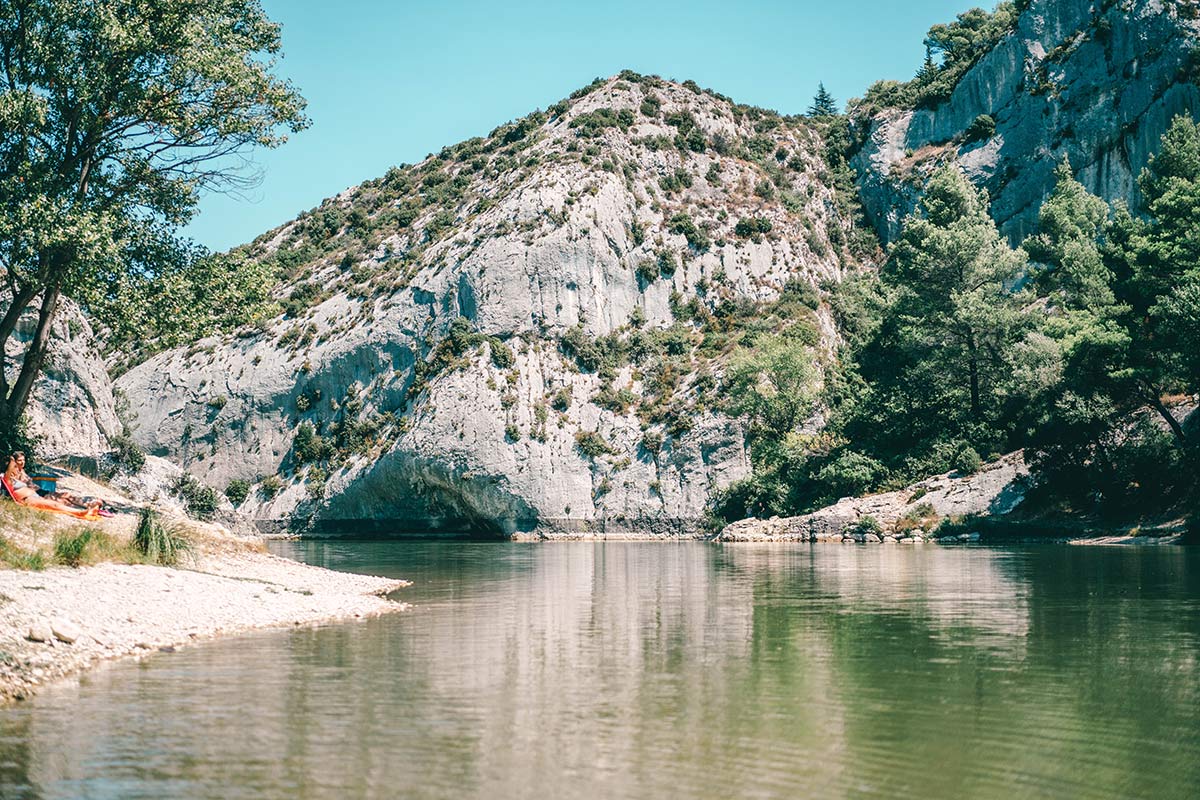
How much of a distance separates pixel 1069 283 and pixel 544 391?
45.2 meters

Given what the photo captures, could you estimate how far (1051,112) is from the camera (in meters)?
104

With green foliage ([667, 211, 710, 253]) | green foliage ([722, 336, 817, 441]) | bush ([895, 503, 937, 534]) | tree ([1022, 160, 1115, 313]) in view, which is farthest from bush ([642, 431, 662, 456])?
tree ([1022, 160, 1115, 313])

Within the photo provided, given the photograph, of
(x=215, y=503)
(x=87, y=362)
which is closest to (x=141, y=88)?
(x=87, y=362)

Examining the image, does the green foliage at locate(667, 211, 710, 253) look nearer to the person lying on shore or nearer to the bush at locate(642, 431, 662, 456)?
the bush at locate(642, 431, 662, 456)

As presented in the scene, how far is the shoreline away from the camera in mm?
17141

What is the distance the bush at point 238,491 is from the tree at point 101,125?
2727 inches

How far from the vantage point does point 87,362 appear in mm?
52000

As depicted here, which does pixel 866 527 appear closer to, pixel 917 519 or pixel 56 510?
pixel 917 519

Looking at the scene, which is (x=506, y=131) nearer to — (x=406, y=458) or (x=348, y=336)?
(x=348, y=336)

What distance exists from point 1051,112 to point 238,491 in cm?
8973

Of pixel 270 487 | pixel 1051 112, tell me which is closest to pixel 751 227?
pixel 1051 112

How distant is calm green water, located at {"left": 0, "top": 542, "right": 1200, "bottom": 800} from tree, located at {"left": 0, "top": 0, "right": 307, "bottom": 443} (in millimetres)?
14754

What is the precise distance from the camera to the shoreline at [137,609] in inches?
675

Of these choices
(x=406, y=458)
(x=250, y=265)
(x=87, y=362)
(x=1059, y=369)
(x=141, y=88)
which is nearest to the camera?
(x=141, y=88)
